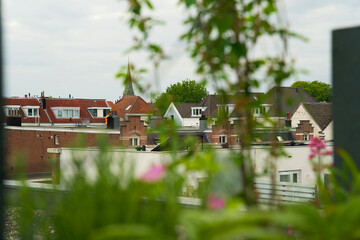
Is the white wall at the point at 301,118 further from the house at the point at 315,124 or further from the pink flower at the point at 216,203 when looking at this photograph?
the pink flower at the point at 216,203

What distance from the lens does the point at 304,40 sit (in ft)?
5.84

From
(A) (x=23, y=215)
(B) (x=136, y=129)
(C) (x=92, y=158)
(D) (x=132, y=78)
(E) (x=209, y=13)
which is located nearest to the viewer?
(A) (x=23, y=215)

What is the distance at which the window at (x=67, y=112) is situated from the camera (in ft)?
125

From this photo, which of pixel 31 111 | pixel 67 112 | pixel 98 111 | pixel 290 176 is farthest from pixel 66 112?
pixel 290 176

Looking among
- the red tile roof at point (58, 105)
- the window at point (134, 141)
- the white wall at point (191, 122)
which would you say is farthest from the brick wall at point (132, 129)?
the white wall at point (191, 122)

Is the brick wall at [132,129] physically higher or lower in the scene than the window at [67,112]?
lower

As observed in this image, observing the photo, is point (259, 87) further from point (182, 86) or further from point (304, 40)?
point (182, 86)

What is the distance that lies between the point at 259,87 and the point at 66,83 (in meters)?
34.9

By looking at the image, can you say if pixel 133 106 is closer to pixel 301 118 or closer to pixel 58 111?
pixel 58 111

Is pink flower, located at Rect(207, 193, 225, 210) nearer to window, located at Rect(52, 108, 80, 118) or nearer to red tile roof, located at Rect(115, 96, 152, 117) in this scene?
window, located at Rect(52, 108, 80, 118)

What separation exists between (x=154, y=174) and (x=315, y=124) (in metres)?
34.3

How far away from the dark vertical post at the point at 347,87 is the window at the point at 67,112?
123ft

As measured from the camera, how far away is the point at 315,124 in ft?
111

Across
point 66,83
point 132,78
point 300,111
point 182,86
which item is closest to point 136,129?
point 66,83
